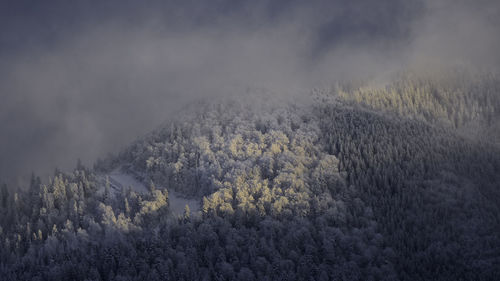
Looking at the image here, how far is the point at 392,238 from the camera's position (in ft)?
524

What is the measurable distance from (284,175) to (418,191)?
171 ft

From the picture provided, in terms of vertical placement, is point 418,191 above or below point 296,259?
above

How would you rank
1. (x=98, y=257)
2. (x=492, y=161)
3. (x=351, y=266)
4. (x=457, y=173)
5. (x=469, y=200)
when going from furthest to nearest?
1. (x=492, y=161)
2. (x=457, y=173)
3. (x=469, y=200)
4. (x=98, y=257)
5. (x=351, y=266)

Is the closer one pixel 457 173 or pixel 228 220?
pixel 228 220

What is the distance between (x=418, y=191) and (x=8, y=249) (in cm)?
15481

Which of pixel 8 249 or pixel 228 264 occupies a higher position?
pixel 8 249

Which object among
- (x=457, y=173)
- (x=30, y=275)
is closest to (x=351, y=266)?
(x=457, y=173)

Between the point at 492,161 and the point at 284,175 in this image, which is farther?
the point at 492,161

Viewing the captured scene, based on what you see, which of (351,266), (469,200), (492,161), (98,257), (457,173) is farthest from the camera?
(492,161)

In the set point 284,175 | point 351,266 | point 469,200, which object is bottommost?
point 351,266

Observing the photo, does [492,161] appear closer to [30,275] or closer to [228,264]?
[228,264]

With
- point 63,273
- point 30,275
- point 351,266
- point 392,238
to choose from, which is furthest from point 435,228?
point 30,275

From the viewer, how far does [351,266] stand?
147500 millimetres

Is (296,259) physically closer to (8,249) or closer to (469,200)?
(469,200)
